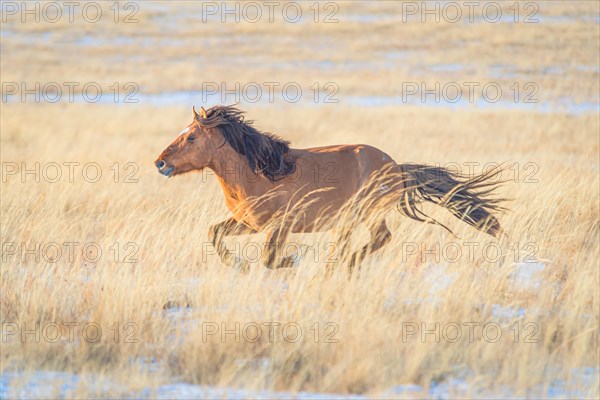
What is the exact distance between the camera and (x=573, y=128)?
625 inches

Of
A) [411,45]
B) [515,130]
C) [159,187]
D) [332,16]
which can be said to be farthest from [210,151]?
[332,16]

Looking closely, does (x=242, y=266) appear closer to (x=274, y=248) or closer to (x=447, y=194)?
(x=274, y=248)

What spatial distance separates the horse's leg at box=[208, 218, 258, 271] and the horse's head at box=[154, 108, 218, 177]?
1.69ft

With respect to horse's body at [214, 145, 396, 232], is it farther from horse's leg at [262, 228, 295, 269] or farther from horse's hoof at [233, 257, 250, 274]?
horse's hoof at [233, 257, 250, 274]

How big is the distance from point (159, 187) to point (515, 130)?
881 cm

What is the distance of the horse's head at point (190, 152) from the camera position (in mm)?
5441

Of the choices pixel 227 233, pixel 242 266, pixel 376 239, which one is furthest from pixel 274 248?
pixel 376 239

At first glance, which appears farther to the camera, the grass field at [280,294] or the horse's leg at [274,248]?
the horse's leg at [274,248]

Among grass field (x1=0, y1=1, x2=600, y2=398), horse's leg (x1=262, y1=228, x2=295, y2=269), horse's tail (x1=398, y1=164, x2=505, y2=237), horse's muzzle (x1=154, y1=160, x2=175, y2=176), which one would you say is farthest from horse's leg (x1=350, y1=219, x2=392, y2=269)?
horse's muzzle (x1=154, y1=160, x2=175, y2=176)

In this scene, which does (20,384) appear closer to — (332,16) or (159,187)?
(159,187)

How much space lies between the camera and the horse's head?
5.44 m

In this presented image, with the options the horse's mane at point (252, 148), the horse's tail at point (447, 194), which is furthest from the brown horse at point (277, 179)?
the horse's tail at point (447, 194)

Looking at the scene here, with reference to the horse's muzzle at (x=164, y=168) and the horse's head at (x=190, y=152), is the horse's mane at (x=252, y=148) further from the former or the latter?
the horse's muzzle at (x=164, y=168)

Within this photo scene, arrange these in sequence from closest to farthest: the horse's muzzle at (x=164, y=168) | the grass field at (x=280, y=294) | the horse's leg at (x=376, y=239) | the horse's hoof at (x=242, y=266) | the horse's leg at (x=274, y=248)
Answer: the grass field at (x=280, y=294)
the horse's muzzle at (x=164, y=168)
the horse's leg at (x=274, y=248)
the horse's hoof at (x=242, y=266)
the horse's leg at (x=376, y=239)
